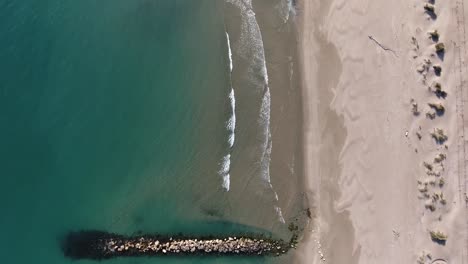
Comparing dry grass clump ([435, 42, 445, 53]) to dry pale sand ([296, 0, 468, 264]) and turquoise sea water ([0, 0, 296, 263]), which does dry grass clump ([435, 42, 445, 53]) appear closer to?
dry pale sand ([296, 0, 468, 264])

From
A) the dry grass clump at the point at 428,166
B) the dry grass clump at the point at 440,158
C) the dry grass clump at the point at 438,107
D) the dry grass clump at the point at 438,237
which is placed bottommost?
the dry grass clump at the point at 438,237

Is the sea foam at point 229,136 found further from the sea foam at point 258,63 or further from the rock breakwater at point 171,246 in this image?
the rock breakwater at point 171,246

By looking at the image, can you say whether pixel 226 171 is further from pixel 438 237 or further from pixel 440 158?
pixel 438 237

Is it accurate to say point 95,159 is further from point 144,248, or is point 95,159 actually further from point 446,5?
point 446,5

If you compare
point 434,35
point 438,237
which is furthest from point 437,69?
point 438,237

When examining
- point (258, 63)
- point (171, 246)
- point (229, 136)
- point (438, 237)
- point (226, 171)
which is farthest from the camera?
point (258, 63)

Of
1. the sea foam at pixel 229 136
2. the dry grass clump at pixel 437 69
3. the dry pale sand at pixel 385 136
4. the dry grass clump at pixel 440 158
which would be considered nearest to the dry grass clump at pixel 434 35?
the dry pale sand at pixel 385 136
